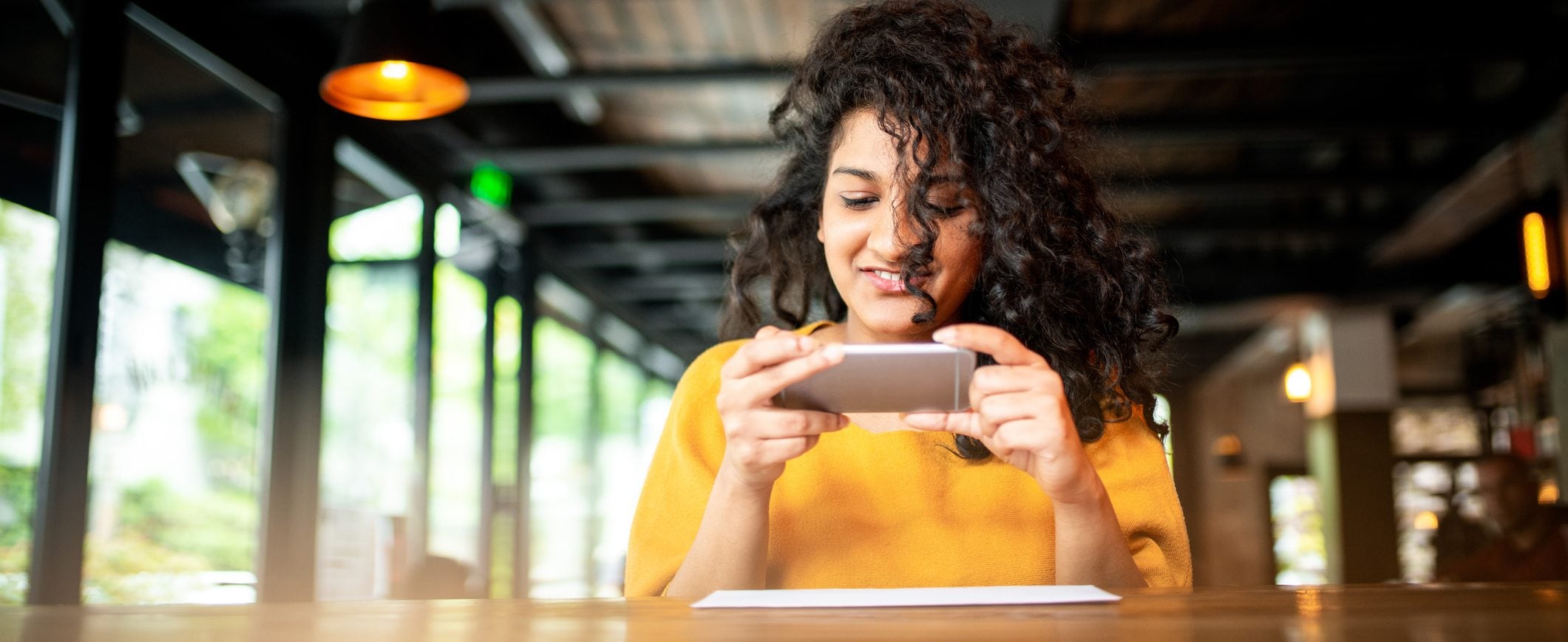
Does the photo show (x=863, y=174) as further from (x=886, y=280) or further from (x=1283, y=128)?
(x=1283, y=128)

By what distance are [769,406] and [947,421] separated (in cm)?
22

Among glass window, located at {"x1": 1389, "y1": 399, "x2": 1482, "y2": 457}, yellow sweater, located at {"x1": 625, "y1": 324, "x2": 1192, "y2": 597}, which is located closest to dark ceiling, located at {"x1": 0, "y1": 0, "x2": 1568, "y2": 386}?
yellow sweater, located at {"x1": 625, "y1": 324, "x2": 1192, "y2": 597}

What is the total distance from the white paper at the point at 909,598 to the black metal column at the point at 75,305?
2980mm

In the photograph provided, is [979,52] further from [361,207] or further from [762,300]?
[361,207]

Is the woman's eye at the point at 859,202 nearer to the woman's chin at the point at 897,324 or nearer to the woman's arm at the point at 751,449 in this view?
the woman's chin at the point at 897,324

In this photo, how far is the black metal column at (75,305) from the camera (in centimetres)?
325

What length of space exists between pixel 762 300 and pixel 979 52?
2.07 ft

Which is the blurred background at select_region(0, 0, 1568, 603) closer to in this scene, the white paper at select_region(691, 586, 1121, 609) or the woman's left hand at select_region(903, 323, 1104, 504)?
the woman's left hand at select_region(903, 323, 1104, 504)

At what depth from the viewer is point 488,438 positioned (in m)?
7.06

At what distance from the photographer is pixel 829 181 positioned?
5.29 ft

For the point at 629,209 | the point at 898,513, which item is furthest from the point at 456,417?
the point at 898,513

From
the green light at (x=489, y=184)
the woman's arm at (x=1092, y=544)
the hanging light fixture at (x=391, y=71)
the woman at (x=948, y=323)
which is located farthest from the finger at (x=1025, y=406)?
the green light at (x=489, y=184)

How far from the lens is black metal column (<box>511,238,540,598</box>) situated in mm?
7367

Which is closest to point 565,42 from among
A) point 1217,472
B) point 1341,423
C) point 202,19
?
point 202,19
